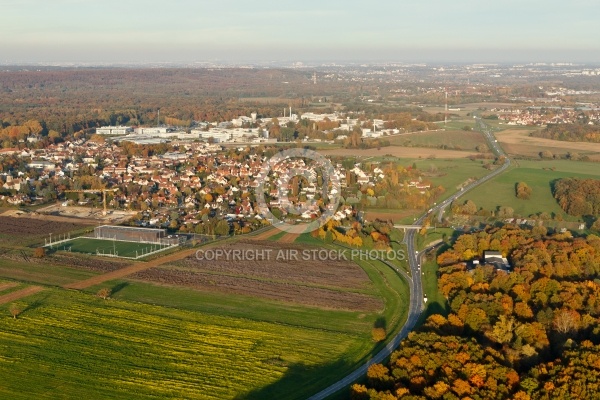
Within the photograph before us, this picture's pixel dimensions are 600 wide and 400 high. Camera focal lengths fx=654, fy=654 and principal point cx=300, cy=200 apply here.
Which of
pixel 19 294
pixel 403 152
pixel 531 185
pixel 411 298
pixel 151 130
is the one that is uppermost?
pixel 151 130

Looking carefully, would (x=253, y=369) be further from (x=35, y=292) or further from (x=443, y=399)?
(x=35, y=292)

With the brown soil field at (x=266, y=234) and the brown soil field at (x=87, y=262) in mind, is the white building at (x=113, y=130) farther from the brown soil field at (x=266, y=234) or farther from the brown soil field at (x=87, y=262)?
the brown soil field at (x=87, y=262)

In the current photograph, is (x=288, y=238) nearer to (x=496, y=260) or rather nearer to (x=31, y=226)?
(x=496, y=260)

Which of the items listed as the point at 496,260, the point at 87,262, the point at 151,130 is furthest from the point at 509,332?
the point at 151,130

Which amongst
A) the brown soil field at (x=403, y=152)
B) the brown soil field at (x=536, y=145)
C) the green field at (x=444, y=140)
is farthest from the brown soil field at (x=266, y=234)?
the brown soil field at (x=536, y=145)

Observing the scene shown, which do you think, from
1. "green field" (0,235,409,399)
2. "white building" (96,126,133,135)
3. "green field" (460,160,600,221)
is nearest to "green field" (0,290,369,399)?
"green field" (0,235,409,399)

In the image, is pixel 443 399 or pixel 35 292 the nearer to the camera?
pixel 443 399

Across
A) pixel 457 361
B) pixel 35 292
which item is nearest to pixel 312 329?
pixel 457 361
